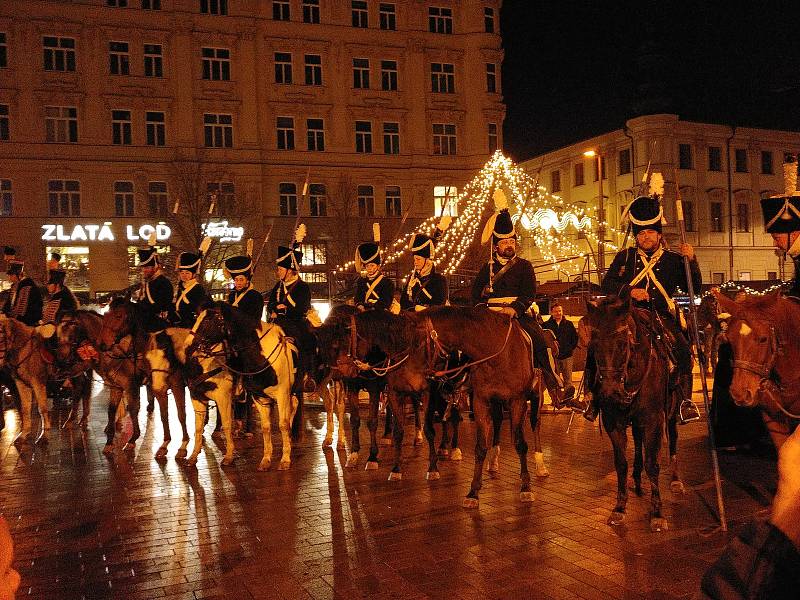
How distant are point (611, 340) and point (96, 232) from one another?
127 feet

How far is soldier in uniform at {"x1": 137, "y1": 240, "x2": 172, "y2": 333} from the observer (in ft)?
39.4

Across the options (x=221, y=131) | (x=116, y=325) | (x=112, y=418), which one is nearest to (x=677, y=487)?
(x=116, y=325)

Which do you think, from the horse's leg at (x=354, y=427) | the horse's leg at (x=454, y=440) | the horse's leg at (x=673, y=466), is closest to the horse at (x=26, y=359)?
the horse's leg at (x=354, y=427)

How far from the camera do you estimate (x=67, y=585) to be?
6074 millimetres

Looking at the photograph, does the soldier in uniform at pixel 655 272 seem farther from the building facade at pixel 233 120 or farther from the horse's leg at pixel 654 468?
the building facade at pixel 233 120

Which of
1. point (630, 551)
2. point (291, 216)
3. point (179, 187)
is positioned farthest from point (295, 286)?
point (291, 216)

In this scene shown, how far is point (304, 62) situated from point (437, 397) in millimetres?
37314

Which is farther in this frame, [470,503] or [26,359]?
[26,359]

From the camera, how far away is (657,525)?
277 inches

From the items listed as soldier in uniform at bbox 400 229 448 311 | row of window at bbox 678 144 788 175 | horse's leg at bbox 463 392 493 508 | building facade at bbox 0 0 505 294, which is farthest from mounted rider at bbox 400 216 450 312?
row of window at bbox 678 144 788 175

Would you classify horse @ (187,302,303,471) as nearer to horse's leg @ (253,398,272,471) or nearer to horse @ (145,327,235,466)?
horse's leg @ (253,398,272,471)

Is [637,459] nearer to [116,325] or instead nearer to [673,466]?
[673,466]

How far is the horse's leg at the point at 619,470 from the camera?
7.30m

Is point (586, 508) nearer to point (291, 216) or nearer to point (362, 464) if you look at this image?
point (362, 464)
